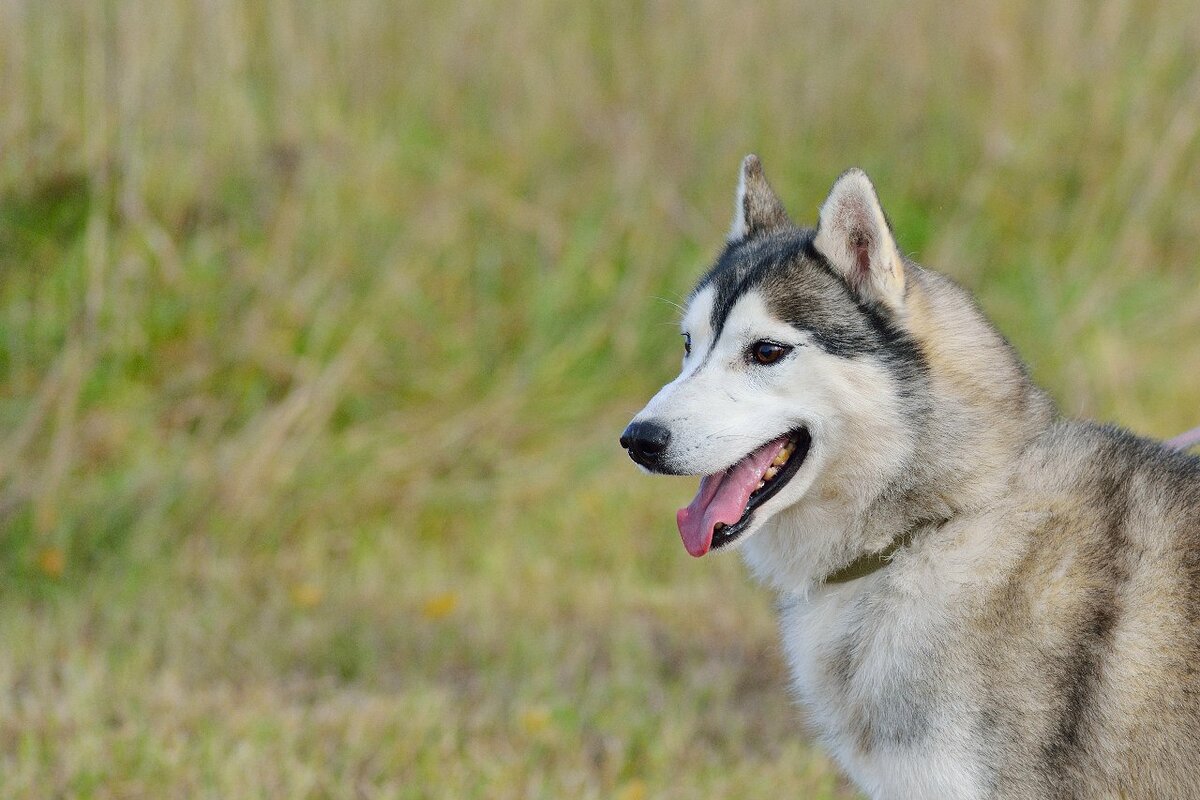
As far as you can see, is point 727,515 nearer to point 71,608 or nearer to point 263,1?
point 71,608

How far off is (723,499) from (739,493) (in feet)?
0.12

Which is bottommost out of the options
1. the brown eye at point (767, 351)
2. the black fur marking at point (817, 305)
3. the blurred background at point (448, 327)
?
the blurred background at point (448, 327)

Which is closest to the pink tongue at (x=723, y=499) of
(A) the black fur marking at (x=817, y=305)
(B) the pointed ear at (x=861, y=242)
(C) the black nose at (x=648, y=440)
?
(C) the black nose at (x=648, y=440)

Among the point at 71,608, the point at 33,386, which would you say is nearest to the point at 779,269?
the point at 71,608

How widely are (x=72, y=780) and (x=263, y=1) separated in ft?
11.2

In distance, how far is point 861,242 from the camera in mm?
2965

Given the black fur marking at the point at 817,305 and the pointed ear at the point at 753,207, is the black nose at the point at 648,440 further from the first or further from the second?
the pointed ear at the point at 753,207

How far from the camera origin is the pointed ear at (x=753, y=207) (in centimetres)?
353

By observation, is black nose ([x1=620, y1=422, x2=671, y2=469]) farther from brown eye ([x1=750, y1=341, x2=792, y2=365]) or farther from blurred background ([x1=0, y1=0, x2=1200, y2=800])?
blurred background ([x1=0, y1=0, x2=1200, y2=800])

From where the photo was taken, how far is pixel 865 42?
679cm

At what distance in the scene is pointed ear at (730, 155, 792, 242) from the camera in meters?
3.53

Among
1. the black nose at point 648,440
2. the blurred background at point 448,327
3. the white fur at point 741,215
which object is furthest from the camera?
the blurred background at point 448,327

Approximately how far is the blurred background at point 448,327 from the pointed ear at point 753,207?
0.78 m

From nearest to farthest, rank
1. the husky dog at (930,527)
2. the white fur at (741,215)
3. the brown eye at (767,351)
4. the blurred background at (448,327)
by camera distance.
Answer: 1. the husky dog at (930,527)
2. the brown eye at (767,351)
3. the white fur at (741,215)
4. the blurred background at (448,327)
